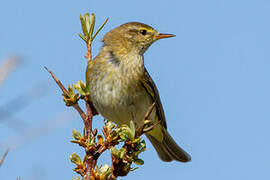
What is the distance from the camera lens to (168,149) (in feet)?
20.0

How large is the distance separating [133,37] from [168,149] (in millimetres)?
1931

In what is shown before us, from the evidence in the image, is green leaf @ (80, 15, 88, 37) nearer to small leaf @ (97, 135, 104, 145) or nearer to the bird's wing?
small leaf @ (97, 135, 104, 145)

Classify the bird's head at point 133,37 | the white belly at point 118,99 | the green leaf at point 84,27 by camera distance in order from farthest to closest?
the bird's head at point 133,37
the white belly at point 118,99
the green leaf at point 84,27

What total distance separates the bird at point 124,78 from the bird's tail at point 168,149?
0.34 m

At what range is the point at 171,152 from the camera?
608cm

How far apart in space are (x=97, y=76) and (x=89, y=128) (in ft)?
A: 6.07

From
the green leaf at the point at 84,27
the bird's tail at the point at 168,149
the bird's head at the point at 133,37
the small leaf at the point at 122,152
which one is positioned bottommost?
the bird's tail at the point at 168,149

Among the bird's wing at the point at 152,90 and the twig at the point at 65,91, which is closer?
the twig at the point at 65,91

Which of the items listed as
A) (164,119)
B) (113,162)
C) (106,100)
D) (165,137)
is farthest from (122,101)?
(113,162)

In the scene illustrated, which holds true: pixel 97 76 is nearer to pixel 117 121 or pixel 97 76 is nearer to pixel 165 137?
pixel 117 121

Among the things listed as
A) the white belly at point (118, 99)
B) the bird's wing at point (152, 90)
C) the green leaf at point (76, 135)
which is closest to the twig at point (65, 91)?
the green leaf at point (76, 135)

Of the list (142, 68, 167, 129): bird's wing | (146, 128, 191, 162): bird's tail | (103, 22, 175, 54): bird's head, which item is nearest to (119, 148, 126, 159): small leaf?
(142, 68, 167, 129): bird's wing

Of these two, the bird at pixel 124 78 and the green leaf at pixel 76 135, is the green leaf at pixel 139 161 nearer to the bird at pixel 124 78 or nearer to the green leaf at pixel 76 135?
the green leaf at pixel 76 135

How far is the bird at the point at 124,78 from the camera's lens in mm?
4547
